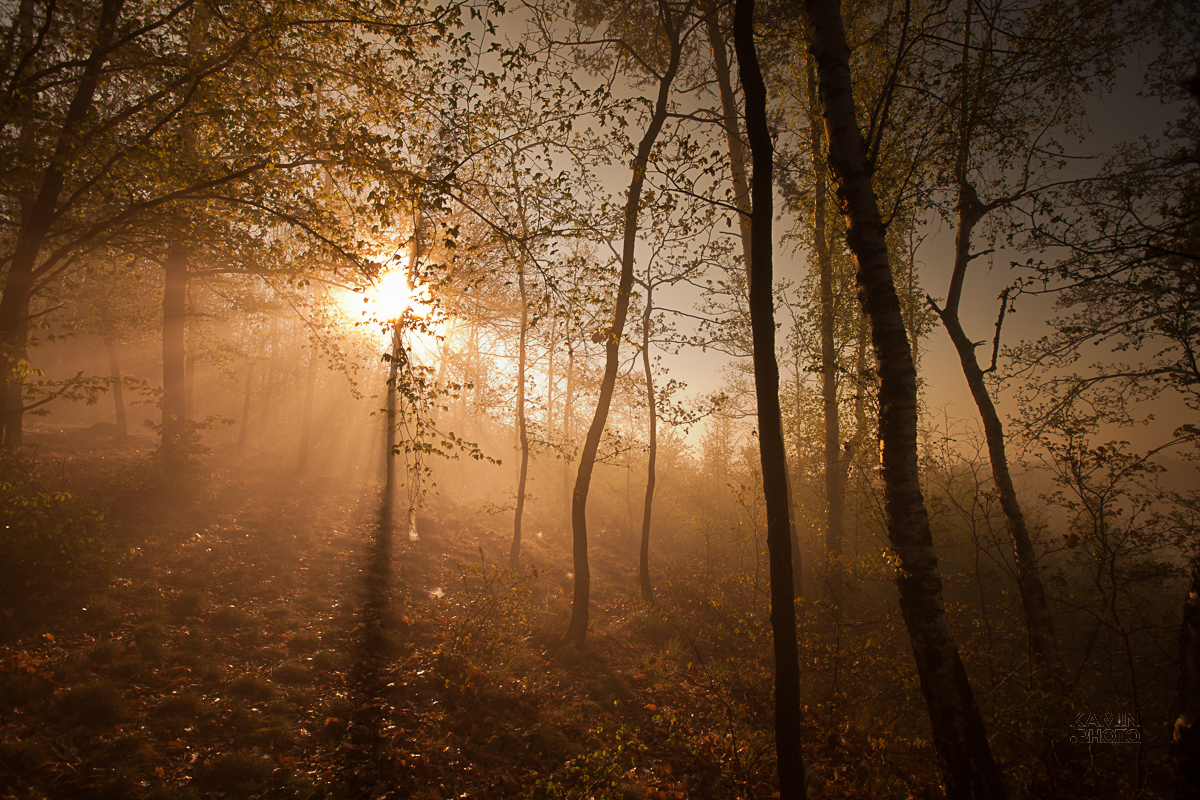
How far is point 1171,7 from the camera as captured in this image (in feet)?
17.3

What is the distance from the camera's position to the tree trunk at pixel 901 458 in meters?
4.00

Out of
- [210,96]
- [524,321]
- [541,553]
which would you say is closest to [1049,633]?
[541,553]

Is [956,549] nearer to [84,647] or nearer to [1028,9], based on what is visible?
[1028,9]

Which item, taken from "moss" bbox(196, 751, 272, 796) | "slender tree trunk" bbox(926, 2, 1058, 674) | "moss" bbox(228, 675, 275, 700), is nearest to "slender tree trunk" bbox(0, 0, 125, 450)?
"moss" bbox(228, 675, 275, 700)

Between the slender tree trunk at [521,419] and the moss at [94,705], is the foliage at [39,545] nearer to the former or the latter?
the moss at [94,705]

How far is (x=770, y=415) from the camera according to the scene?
418 cm

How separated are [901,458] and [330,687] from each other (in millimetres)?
7717

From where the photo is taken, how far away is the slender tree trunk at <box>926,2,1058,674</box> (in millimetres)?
7359

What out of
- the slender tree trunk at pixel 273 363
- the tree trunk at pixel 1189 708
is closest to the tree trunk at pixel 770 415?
the tree trunk at pixel 1189 708

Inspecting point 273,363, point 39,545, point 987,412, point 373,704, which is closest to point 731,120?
point 987,412

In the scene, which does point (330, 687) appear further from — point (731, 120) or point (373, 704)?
point (731, 120)

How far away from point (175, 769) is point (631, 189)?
393 inches

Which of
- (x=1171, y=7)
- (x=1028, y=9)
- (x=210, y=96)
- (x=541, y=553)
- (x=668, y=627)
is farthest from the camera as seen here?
(x=541, y=553)

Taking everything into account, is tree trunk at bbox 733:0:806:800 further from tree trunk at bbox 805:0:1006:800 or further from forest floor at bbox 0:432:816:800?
forest floor at bbox 0:432:816:800
